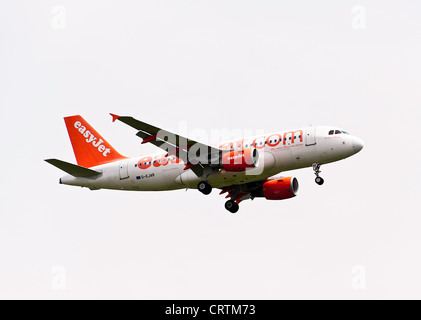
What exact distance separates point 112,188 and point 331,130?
15106 millimetres

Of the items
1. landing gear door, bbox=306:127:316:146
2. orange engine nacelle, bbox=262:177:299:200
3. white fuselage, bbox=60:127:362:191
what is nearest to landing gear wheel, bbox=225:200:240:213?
orange engine nacelle, bbox=262:177:299:200

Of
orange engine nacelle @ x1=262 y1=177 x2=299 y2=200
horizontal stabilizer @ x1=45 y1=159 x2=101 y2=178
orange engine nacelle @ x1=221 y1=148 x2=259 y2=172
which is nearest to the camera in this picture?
orange engine nacelle @ x1=221 y1=148 x2=259 y2=172

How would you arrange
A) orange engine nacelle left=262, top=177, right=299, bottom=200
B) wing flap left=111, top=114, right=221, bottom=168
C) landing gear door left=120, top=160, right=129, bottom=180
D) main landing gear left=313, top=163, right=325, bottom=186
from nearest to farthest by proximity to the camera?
wing flap left=111, top=114, right=221, bottom=168
main landing gear left=313, top=163, right=325, bottom=186
landing gear door left=120, top=160, right=129, bottom=180
orange engine nacelle left=262, top=177, right=299, bottom=200

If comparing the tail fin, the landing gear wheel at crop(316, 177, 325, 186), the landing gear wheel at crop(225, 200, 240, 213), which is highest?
the tail fin

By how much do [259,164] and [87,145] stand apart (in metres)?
14.0

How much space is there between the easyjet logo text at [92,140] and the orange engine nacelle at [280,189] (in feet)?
36.7

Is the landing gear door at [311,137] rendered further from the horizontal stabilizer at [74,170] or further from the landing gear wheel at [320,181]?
the horizontal stabilizer at [74,170]

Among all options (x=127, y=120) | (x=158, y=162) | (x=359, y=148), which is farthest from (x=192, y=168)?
(x=359, y=148)

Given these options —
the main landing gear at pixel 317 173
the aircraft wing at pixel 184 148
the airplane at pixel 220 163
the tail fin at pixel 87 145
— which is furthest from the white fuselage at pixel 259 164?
the tail fin at pixel 87 145

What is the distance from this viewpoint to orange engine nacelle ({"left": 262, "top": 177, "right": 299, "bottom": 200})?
5113cm

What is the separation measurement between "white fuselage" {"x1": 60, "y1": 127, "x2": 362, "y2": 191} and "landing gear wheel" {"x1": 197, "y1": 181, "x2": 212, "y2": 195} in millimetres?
310

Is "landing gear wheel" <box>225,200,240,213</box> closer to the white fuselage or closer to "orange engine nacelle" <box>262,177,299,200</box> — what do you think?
"orange engine nacelle" <box>262,177,299,200</box>

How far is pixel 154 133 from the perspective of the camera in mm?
44688

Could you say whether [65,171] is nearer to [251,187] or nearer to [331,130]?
[251,187]
